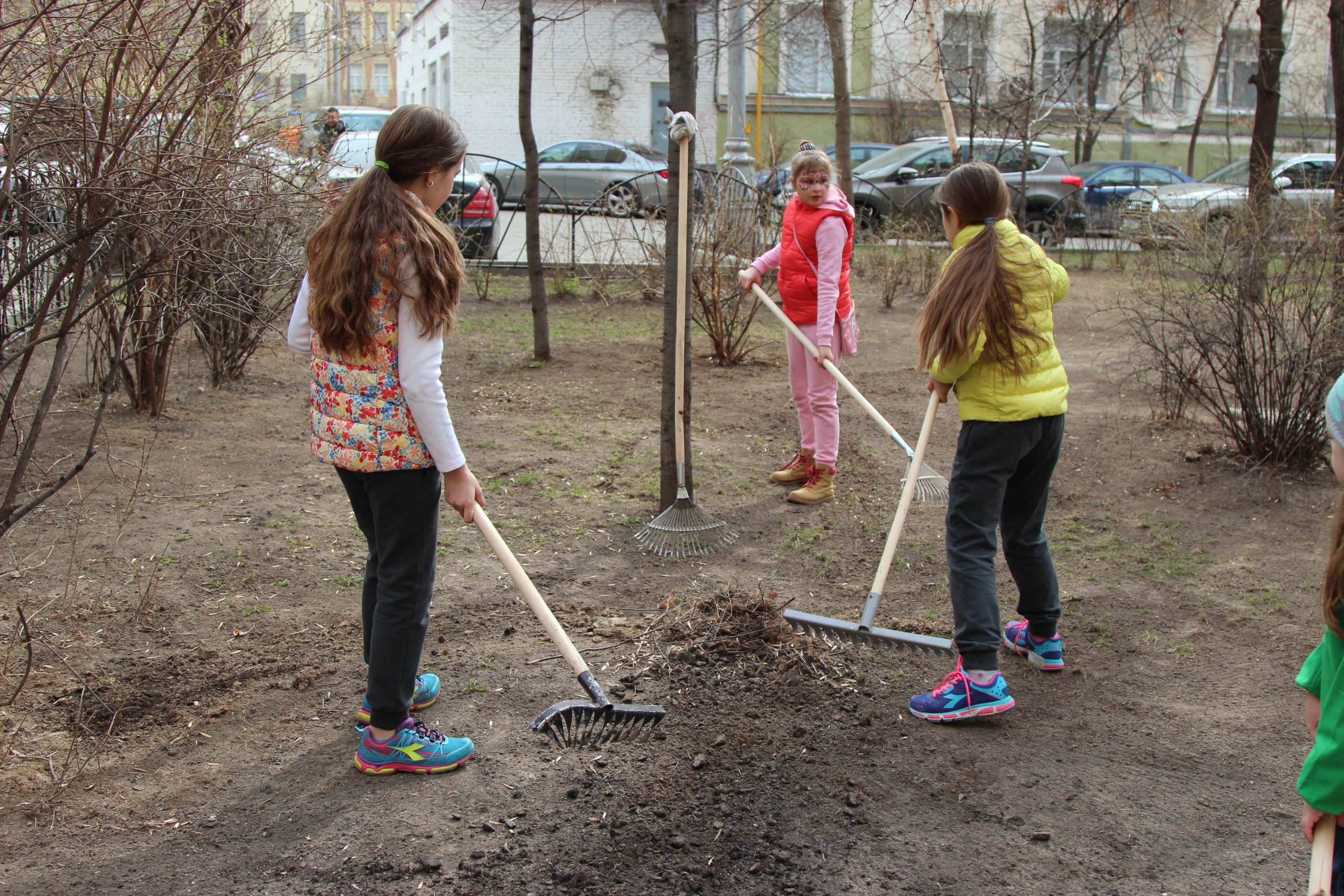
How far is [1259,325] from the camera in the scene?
5.11 m

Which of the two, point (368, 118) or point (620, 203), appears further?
point (368, 118)

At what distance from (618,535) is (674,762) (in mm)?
1855

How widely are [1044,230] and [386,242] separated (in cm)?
1595

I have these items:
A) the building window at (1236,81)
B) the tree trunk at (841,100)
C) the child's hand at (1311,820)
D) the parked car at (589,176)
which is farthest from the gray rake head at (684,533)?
the building window at (1236,81)

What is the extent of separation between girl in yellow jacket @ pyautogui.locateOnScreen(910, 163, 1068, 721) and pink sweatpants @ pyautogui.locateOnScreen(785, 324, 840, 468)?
1.89 metres

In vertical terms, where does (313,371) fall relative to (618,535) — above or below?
above

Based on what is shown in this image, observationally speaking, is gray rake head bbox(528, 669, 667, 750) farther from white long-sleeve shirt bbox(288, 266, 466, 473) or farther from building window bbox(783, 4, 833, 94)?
building window bbox(783, 4, 833, 94)

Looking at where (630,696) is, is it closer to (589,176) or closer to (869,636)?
(869,636)

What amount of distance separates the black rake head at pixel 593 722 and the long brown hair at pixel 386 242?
1.00 m

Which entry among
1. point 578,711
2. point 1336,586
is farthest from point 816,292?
point 1336,586

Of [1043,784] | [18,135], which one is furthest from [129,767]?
[1043,784]

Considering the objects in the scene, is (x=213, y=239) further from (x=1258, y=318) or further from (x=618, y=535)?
(x=1258, y=318)

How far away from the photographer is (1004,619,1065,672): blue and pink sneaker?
351cm

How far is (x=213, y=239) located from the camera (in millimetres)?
4723
